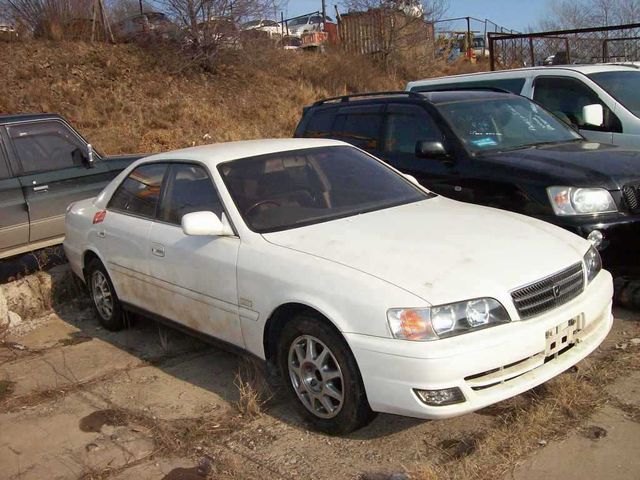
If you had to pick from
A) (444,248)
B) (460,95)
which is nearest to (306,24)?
(460,95)

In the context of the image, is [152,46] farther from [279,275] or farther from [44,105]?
[279,275]

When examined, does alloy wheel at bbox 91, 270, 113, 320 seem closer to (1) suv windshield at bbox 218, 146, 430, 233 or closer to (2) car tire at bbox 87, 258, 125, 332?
(2) car tire at bbox 87, 258, 125, 332

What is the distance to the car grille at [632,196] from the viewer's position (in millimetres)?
5270

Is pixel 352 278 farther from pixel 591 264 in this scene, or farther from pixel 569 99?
pixel 569 99

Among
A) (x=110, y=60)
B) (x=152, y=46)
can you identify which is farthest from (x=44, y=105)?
(x=152, y=46)

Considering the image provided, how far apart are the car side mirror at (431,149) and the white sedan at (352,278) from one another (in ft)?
3.04

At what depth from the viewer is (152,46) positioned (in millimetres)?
18656

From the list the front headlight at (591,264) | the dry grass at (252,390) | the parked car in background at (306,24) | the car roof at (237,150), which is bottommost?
the dry grass at (252,390)

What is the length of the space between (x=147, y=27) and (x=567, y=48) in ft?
35.3

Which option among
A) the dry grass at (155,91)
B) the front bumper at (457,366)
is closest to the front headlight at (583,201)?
the front bumper at (457,366)

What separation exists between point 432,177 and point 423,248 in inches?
99.5

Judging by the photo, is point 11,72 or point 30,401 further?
point 11,72

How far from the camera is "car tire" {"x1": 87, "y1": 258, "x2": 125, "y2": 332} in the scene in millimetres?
5660

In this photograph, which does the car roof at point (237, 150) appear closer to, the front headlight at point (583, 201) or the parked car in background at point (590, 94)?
the front headlight at point (583, 201)
